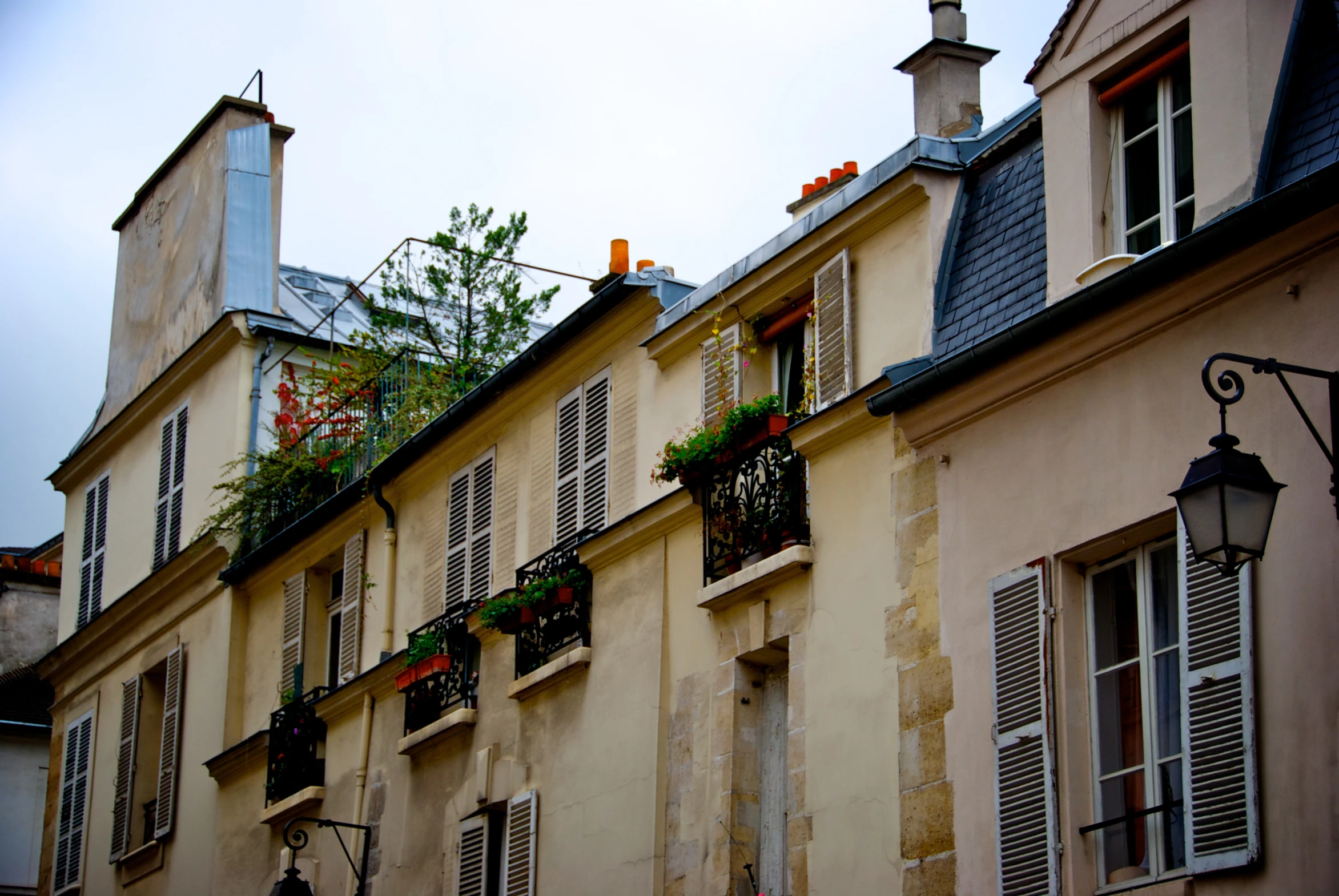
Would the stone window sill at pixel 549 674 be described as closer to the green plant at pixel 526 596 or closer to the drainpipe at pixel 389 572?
the green plant at pixel 526 596

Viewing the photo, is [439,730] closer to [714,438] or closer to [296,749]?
[296,749]

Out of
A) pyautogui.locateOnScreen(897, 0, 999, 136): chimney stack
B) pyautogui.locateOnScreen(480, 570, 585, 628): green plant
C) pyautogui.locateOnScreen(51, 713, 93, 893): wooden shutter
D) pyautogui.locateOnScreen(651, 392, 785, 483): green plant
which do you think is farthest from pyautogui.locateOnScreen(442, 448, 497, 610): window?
pyautogui.locateOnScreen(51, 713, 93, 893): wooden shutter

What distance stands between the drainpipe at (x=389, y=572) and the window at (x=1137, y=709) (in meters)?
8.61

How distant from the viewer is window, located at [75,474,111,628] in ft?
78.5

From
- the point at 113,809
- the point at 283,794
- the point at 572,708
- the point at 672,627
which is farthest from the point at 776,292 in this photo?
the point at 113,809

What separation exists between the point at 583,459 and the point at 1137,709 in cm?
642

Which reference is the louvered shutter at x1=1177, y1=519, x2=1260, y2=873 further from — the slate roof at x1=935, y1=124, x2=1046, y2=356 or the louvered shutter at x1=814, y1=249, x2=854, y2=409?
the louvered shutter at x1=814, y1=249, x2=854, y2=409

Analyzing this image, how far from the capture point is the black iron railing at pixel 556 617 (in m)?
14.6

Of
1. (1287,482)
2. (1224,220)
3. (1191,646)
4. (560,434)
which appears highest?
(560,434)

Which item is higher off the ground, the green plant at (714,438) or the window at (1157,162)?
the window at (1157,162)

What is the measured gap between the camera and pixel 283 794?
60.1ft

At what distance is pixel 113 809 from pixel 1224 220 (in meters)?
16.0

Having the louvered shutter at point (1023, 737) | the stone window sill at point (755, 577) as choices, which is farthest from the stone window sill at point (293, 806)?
the louvered shutter at point (1023, 737)

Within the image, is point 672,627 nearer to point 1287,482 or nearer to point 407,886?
point 407,886
